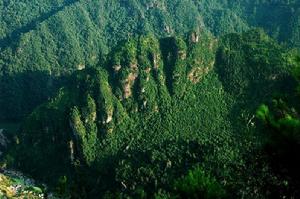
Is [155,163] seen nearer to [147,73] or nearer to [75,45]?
[147,73]

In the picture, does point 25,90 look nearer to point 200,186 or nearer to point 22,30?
point 22,30

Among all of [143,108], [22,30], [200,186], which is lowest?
[200,186]

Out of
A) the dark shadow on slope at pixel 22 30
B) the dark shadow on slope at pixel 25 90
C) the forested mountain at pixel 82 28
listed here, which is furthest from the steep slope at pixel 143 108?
the dark shadow on slope at pixel 22 30

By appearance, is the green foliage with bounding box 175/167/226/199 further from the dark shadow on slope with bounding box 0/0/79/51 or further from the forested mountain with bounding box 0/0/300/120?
the dark shadow on slope with bounding box 0/0/79/51

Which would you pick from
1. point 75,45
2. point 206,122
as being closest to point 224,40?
point 206,122

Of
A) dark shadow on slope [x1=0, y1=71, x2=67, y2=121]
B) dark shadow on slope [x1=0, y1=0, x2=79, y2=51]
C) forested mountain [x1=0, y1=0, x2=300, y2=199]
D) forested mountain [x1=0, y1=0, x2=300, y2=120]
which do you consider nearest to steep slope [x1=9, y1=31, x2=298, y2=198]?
forested mountain [x1=0, y1=0, x2=300, y2=199]

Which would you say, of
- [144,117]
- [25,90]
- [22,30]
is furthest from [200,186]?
[22,30]
